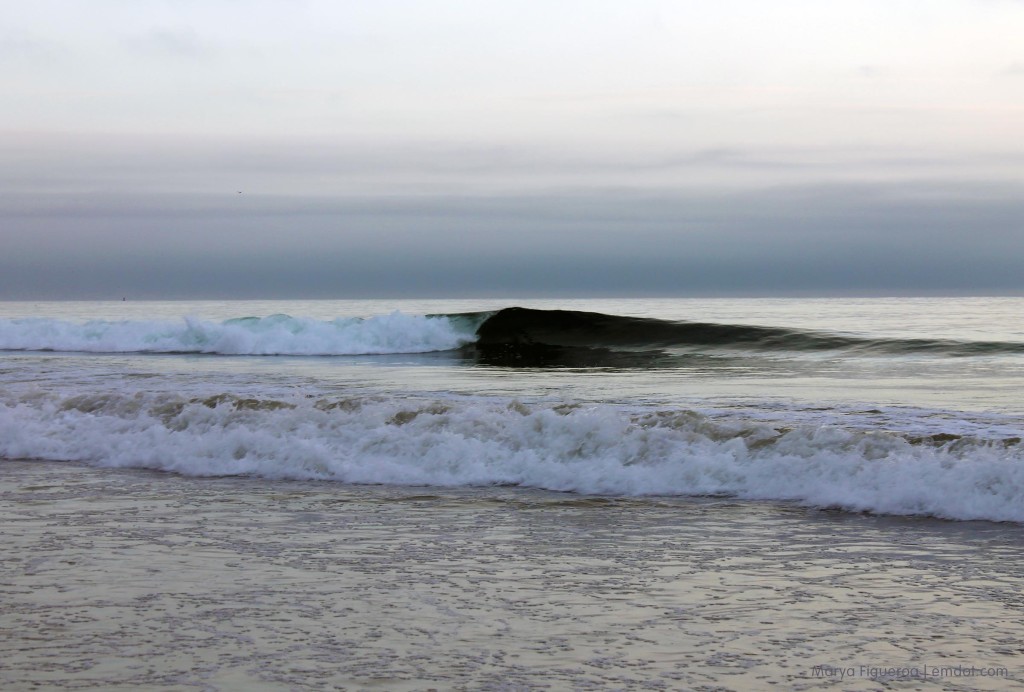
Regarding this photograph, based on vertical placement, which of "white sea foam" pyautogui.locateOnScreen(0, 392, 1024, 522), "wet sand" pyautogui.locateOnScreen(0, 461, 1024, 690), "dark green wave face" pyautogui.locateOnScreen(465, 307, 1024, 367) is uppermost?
"dark green wave face" pyautogui.locateOnScreen(465, 307, 1024, 367)

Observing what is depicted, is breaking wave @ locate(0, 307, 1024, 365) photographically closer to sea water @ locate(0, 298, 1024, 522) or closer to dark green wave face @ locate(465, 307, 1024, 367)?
dark green wave face @ locate(465, 307, 1024, 367)

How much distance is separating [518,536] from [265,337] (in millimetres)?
23936

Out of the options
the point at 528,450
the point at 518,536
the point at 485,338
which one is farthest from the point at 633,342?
the point at 518,536

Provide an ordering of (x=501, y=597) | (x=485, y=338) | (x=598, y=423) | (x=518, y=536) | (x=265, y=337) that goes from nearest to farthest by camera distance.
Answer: (x=501, y=597) < (x=518, y=536) < (x=598, y=423) < (x=485, y=338) < (x=265, y=337)

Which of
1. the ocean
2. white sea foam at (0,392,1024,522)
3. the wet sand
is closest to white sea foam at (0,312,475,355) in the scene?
the ocean

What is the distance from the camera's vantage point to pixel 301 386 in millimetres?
15625

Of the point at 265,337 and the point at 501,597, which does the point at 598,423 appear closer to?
the point at 501,597

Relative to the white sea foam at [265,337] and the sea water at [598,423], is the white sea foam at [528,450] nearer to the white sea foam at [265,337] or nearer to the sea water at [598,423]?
the sea water at [598,423]

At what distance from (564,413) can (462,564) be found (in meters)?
4.95

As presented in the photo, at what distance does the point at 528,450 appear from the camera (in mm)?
9203

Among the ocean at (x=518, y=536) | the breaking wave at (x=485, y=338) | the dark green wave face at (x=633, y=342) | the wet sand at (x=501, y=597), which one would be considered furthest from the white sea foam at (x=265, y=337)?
the wet sand at (x=501, y=597)

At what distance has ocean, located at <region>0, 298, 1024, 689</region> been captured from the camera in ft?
13.3

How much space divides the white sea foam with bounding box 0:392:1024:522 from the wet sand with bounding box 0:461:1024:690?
1.84ft

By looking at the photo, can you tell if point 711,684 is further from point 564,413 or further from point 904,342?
point 904,342
